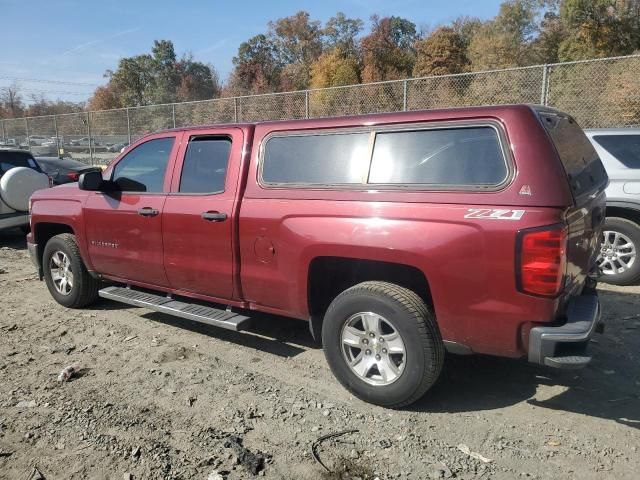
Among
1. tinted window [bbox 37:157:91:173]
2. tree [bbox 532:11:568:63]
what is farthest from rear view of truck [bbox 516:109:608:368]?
tree [bbox 532:11:568:63]

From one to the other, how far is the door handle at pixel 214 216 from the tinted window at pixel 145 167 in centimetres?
76

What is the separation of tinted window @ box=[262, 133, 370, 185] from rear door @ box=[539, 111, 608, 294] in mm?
1188

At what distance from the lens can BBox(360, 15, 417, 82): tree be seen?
189 ft

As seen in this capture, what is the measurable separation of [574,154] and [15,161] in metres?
9.92

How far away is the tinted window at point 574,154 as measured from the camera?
3.18m

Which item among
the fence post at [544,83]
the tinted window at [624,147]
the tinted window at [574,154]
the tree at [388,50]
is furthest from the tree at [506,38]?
the tinted window at [574,154]

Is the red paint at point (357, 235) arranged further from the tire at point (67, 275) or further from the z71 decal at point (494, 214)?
the tire at point (67, 275)

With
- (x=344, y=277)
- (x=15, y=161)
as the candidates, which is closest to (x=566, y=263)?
(x=344, y=277)

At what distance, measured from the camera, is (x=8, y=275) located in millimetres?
7520

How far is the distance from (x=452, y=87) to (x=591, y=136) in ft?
21.0

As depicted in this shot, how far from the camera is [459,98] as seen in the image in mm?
12633

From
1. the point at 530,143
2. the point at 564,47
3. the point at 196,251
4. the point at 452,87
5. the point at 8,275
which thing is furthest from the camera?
the point at 564,47

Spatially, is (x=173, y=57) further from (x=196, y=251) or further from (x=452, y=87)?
(x=196, y=251)

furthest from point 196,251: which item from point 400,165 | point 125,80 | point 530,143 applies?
point 125,80
